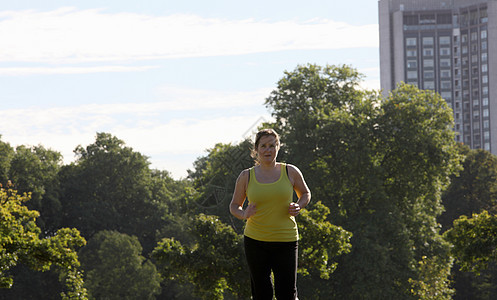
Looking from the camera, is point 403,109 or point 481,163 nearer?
point 403,109

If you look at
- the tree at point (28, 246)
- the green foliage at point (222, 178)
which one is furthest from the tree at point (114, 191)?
the tree at point (28, 246)

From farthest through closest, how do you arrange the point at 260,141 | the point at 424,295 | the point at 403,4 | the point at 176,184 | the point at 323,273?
the point at 403,4 < the point at 176,184 < the point at 424,295 < the point at 323,273 < the point at 260,141

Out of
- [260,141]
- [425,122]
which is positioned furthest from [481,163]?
[260,141]

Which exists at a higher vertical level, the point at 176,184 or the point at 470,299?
the point at 176,184

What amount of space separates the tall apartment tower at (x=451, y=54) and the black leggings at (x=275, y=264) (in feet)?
512

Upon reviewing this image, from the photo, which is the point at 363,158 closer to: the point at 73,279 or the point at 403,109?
the point at 403,109

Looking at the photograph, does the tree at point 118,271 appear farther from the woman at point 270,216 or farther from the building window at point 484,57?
the building window at point 484,57

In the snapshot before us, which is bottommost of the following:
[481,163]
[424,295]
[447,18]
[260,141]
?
[424,295]

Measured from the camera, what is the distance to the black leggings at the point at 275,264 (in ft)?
20.1

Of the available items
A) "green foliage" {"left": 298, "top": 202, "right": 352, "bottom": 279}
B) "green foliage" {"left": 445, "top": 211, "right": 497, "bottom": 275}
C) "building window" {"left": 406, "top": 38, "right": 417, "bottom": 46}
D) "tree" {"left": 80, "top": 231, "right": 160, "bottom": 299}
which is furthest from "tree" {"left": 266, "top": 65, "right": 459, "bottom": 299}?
"building window" {"left": 406, "top": 38, "right": 417, "bottom": 46}

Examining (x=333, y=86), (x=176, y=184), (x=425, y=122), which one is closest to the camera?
(x=425, y=122)

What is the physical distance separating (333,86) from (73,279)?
19065 mm

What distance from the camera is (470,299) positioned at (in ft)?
156

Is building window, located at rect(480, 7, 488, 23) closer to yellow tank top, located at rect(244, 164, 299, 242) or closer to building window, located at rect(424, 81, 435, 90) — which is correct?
building window, located at rect(424, 81, 435, 90)
